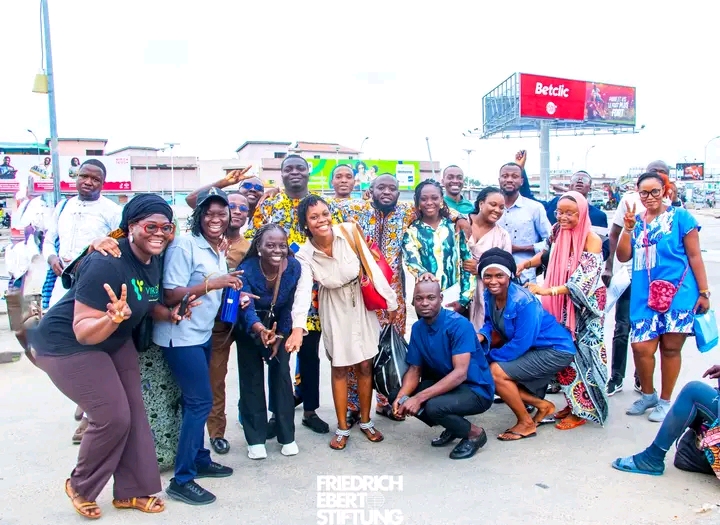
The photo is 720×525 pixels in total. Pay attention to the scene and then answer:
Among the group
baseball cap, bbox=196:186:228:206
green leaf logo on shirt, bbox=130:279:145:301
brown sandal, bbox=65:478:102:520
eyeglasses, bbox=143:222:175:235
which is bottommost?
brown sandal, bbox=65:478:102:520

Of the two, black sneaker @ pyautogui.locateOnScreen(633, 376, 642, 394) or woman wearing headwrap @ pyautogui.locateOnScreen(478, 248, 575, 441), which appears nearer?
woman wearing headwrap @ pyautogui.locateOnScreen(478, 248, 575, 441)

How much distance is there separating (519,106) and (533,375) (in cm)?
3248

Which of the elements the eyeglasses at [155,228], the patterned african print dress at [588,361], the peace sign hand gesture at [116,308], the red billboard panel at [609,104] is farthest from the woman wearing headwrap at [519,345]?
the red billboard panel at [609,104]

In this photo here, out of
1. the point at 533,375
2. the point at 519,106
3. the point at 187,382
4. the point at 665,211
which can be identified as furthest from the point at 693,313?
the point at 519,106

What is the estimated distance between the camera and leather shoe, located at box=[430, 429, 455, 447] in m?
4.05

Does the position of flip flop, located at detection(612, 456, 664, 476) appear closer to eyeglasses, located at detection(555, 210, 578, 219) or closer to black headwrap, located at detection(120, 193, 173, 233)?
eyeglasses, located at detection(555, 210, 578, 219)

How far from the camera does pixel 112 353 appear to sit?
308 cm

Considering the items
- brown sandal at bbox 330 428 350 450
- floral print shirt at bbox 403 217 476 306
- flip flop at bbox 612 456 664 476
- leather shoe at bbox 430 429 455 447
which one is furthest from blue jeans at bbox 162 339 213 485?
flip flop at bbox 612 456 664 476

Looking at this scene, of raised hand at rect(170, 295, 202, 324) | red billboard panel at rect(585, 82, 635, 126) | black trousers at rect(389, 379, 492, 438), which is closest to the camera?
raised hand at rect(170, 295, 202, 324)

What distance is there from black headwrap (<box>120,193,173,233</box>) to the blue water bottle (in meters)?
0.62

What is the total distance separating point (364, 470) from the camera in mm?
3656

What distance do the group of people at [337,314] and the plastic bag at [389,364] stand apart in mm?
59

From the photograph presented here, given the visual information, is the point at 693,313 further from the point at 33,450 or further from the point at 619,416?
the point at 33,450

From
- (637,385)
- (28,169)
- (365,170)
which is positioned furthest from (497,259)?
(28,169)
